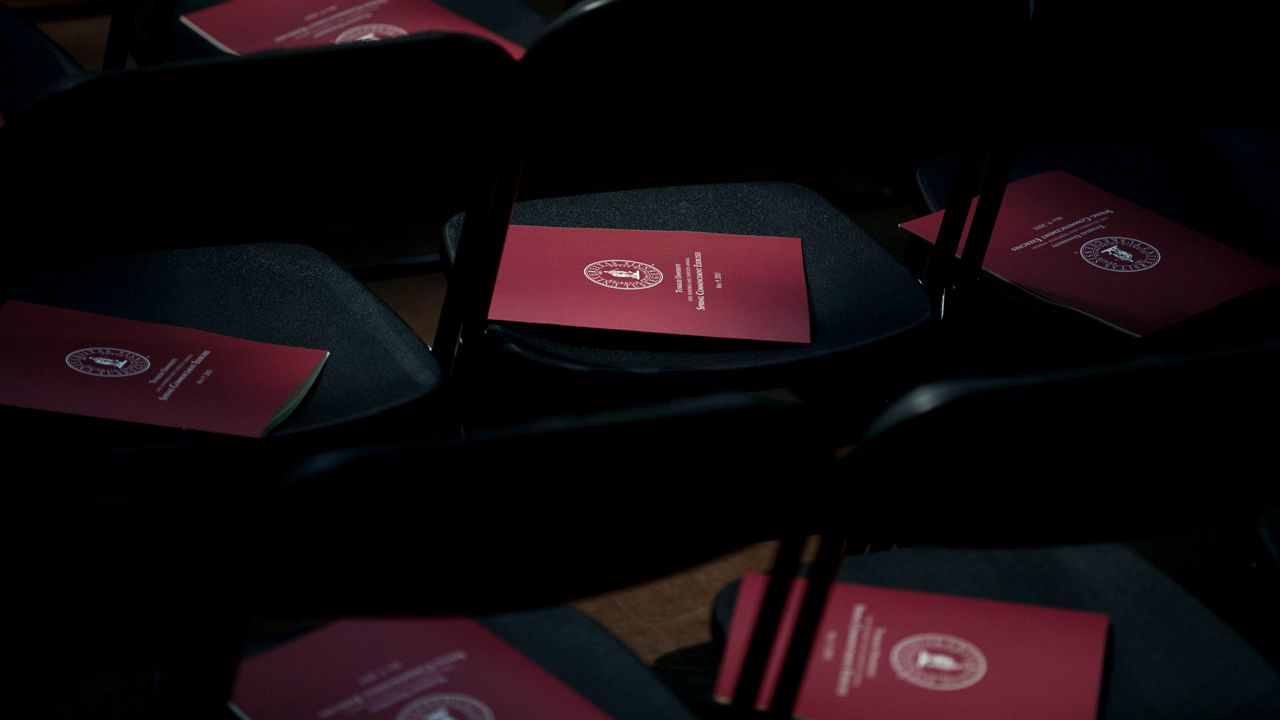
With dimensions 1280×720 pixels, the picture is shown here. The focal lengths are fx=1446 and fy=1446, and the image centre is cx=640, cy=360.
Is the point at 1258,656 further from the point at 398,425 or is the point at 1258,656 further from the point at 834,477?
the point at 398,425

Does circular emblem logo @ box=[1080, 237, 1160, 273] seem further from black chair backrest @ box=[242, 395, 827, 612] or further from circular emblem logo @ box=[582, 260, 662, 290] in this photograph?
black chair backrest @ box=[242, 395, 827, 612]

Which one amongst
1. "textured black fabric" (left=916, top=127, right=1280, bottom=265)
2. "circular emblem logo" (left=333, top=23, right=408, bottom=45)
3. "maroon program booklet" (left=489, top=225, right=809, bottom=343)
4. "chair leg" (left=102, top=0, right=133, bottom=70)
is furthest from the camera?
"chair leg" (left=102, top=0, right=133, bottom=70)

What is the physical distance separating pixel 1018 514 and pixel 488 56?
0.77 metres

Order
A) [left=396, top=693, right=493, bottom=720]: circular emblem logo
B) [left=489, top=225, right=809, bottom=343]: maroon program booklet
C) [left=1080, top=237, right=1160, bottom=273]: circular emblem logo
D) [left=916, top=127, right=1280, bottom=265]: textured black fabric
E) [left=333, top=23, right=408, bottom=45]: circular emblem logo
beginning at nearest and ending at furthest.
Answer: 1. [left=396, top=693, right=493, bottom=720]: circular emblem logo
2. [left=489, top=225, right=809, bottom=343]: maroon program booklet
3. [left=1080, top=237, right=1160, bottom=273]: circular emblem logo
4. [left=916, top=127, right=1280, bottom=265]: textured black fabric
5. [left=333, top=23, right=408, bottom=45]: circular emblem logo

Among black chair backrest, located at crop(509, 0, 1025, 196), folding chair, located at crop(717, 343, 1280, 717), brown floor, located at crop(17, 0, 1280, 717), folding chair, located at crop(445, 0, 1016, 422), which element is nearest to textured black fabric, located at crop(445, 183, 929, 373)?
folding chair, located at crop(445, 0, 1016, 422)

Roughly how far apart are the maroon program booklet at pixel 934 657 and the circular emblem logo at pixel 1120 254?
715 mm

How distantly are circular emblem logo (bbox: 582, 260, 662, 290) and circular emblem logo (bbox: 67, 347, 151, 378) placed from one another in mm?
612

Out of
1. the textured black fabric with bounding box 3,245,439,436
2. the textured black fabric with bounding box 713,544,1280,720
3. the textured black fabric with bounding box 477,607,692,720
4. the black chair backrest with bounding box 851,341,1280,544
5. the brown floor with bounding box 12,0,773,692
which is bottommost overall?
the brown floor with bounding box 12,0,773,692

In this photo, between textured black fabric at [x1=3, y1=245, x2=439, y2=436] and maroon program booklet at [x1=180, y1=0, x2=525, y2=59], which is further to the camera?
maroon program booklet at [x1=180, y1=0, x2=525, y2=59]

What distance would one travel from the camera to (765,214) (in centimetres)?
224

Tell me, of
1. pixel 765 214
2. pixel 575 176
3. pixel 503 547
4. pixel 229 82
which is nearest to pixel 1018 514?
pixel 503 547

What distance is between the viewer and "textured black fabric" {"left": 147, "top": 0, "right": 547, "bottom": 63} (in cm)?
247

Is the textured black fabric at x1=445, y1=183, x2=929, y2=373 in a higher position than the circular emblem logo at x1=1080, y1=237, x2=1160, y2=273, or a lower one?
lower

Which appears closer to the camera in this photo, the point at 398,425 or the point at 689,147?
the point at 398,425
